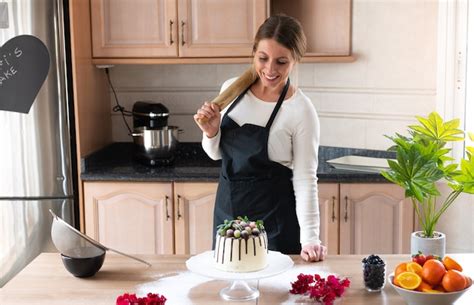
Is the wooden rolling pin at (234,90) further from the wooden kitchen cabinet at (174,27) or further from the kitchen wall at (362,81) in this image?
the kitchen wall at (362,81)

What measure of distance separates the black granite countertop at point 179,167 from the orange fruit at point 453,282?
63.9 inches

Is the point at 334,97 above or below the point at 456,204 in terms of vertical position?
above

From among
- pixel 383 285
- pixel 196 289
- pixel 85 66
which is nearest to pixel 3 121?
pixel 85 66

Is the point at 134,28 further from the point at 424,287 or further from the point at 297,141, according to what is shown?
the point at 424,287

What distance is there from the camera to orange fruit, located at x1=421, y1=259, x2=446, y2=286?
191cm

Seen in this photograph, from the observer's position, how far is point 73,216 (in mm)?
3711

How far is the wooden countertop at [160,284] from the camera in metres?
2.06

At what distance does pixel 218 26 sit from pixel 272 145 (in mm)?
1276

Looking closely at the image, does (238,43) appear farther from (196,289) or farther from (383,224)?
(196,289)

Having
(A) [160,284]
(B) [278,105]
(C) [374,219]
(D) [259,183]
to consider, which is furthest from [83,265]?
(C) [374,219]

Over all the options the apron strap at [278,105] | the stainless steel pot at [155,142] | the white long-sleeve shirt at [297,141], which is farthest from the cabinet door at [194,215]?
the apron strap at [278,105]

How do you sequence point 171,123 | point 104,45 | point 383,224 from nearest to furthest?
point 383,224 → point 104,45 → point 171,123

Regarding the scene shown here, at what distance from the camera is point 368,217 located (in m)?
3.57

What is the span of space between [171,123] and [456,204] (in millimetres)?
1607
